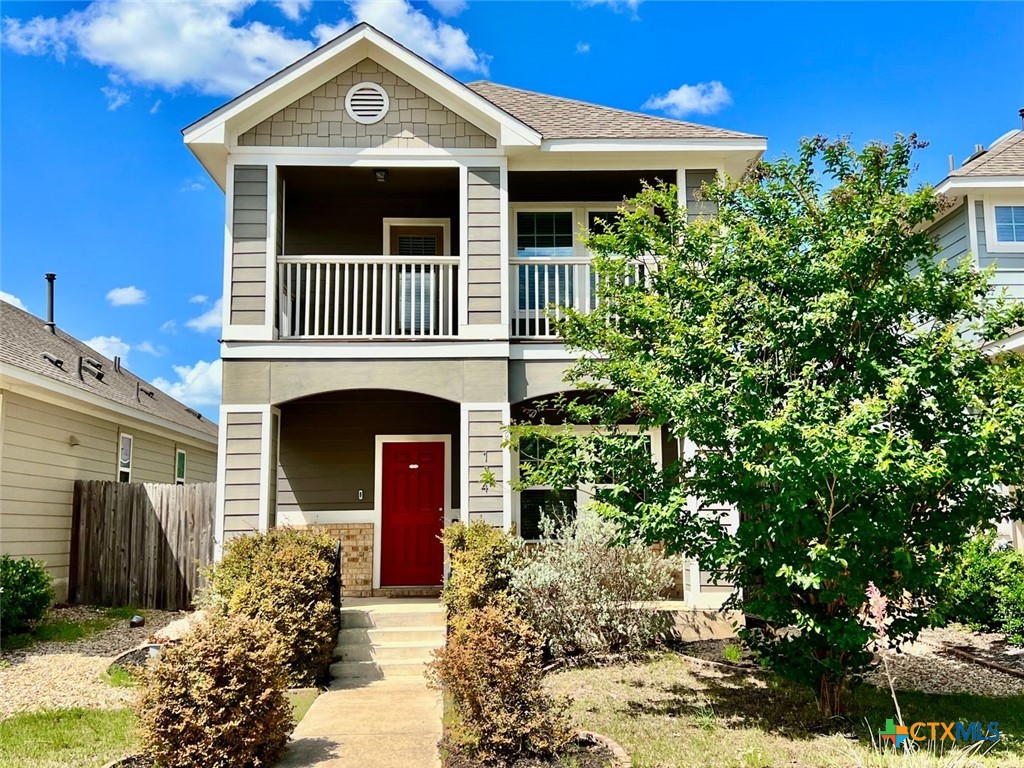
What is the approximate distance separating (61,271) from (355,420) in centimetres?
839

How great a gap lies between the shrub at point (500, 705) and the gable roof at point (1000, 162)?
40.0 feet

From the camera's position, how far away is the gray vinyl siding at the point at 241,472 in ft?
31.7

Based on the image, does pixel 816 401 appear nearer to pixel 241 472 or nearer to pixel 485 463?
pixel 485 463

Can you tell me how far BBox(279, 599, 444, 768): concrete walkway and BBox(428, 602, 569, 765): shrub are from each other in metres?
0.62

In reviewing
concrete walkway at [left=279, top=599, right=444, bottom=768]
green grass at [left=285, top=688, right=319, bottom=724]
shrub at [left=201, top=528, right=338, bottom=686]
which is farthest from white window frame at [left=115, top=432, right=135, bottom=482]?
green grass at [left=285, top=688, right=319, bottom=724]

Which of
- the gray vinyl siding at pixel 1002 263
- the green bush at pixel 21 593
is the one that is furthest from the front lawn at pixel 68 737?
the gray vinyl siding at pixel 1002 263

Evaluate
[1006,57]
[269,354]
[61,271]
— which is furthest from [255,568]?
[1006,57]

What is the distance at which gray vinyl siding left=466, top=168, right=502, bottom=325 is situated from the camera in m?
10.2

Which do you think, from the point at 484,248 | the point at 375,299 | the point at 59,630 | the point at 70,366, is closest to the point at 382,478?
the point at 375,299

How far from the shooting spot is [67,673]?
807 cm

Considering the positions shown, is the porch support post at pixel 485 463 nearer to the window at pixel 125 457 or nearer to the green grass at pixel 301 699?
the green grass at pixel 301 699

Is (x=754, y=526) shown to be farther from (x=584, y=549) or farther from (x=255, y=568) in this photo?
(x=255, y=568)

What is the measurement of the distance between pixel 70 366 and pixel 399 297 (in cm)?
649

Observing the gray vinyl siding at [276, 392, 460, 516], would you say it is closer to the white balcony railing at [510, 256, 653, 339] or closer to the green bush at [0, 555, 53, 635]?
the white balcony railing at [510, 256, 653, 339]
